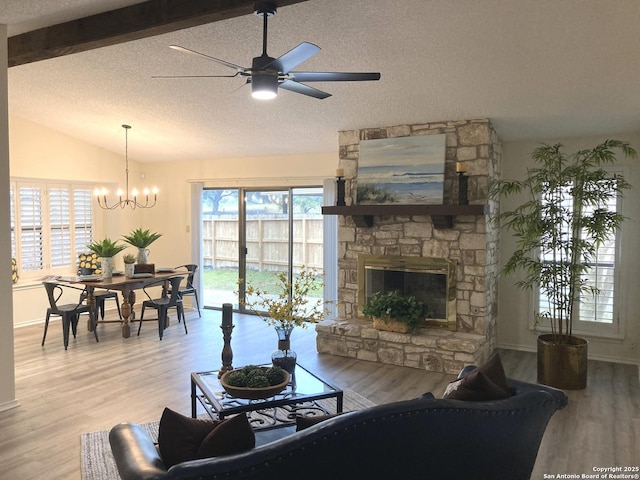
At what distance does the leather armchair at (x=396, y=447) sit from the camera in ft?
5.41

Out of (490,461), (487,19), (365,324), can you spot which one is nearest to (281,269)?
(365,324)

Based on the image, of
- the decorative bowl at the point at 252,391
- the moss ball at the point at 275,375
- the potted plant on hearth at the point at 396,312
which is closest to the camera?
the decorative bowl at the point at 252,391

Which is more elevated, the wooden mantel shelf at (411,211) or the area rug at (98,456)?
the wooden mantel shelf at (411,211)

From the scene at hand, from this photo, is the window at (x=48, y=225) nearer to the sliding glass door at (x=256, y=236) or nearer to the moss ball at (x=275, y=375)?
the sliding glass door at (x=256, y=236)

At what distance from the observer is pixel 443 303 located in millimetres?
5531

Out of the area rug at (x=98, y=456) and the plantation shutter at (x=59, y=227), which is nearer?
the area rug at (x=98, y=456)

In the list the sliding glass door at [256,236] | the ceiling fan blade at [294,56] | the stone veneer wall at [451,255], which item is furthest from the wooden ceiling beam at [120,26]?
the sliding glass door at [256,236]

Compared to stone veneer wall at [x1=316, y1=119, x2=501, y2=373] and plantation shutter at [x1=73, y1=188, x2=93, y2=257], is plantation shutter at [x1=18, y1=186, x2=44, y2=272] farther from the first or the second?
stone veneer wall at [x1=316, y1=119, x2=501, y2=373]

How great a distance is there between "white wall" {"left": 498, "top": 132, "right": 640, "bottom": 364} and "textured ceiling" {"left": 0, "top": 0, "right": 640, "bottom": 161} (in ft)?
0.63

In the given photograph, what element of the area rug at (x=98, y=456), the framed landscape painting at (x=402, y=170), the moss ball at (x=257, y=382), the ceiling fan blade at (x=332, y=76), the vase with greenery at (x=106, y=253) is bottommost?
the area rug at (x=98, y=456)

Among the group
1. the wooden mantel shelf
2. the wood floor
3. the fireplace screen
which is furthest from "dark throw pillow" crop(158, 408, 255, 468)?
the fireplace screen

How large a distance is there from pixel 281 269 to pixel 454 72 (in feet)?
13.8

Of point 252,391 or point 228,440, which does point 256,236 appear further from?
point 228,440

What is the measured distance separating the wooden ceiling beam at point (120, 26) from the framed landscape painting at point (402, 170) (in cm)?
249
